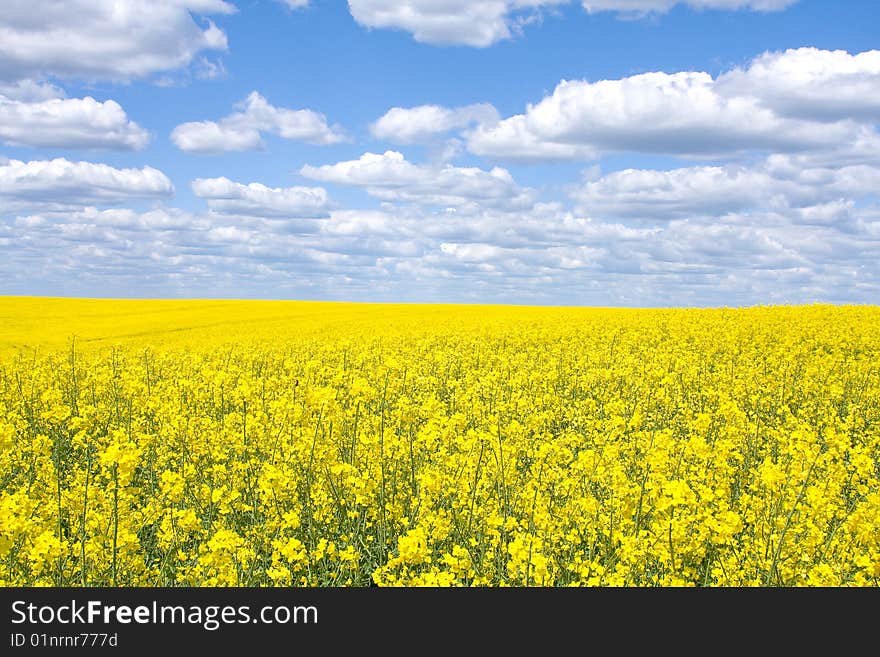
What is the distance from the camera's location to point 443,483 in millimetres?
5598

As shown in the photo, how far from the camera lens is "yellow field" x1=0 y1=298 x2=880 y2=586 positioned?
4.59 metres

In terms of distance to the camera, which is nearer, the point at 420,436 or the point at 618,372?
the point at 420,436

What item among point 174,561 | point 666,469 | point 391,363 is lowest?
point 174,561

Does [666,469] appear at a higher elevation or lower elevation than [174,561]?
higher

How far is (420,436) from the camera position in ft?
21.1

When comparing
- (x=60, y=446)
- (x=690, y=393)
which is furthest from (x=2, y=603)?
(x=690, y=393)

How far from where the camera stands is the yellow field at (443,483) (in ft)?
15.1

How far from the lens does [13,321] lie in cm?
3366

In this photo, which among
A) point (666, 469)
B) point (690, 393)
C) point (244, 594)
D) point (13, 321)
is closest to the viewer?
point (244, 594)

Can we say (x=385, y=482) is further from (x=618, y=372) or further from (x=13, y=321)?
(x=13, y=321)

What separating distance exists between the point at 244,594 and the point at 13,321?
1398 inches

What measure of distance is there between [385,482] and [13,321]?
33686mm

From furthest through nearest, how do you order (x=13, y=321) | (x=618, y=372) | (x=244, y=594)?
1. (x=13, y=321)
2. (x=618, y=372)
3. (x=244, y=594)

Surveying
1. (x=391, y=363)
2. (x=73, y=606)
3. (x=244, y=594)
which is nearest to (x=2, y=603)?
(x=73, y=606)
